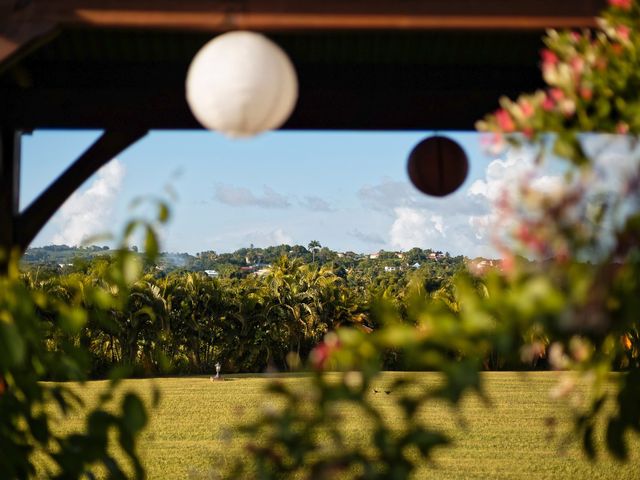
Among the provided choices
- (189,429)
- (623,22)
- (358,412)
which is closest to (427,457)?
(623,22)

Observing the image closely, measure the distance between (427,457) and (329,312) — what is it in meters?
17.6

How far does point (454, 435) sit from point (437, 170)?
4955 mm

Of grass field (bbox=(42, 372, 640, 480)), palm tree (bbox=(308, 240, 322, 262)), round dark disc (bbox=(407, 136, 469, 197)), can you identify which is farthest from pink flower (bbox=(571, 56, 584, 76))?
palm tree (bbox=(308, 240, 322, 262))

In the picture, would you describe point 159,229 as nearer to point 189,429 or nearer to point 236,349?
point 189,429

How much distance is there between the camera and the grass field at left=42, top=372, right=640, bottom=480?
7.12 meters

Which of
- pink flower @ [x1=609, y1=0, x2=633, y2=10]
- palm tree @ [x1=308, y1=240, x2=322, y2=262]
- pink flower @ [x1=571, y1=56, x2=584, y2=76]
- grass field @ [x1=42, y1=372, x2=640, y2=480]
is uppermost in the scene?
palm tree @ [x1=308, y1=240, x2=322, y2=262]

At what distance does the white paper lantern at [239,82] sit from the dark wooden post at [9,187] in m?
1.61

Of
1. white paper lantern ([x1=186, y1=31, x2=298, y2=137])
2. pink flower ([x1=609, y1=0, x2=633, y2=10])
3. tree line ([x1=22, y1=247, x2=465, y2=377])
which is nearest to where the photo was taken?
pink flower ([x1=609, y1=0, x2=633, y2=10])

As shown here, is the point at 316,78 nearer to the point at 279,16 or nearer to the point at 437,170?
the point at 437,170

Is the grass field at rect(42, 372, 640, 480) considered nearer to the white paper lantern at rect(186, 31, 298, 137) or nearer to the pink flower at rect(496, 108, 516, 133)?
the white paper lantern at rect(186, 31, 298, 137)

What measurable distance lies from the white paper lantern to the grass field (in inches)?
52.8

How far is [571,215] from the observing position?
2.05 meters

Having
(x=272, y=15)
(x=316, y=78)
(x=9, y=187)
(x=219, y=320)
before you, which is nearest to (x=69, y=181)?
(x=9, y=187)

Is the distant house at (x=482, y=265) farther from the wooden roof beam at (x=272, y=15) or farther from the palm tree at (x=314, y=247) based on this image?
the palm tree at (x=314, y=247)
